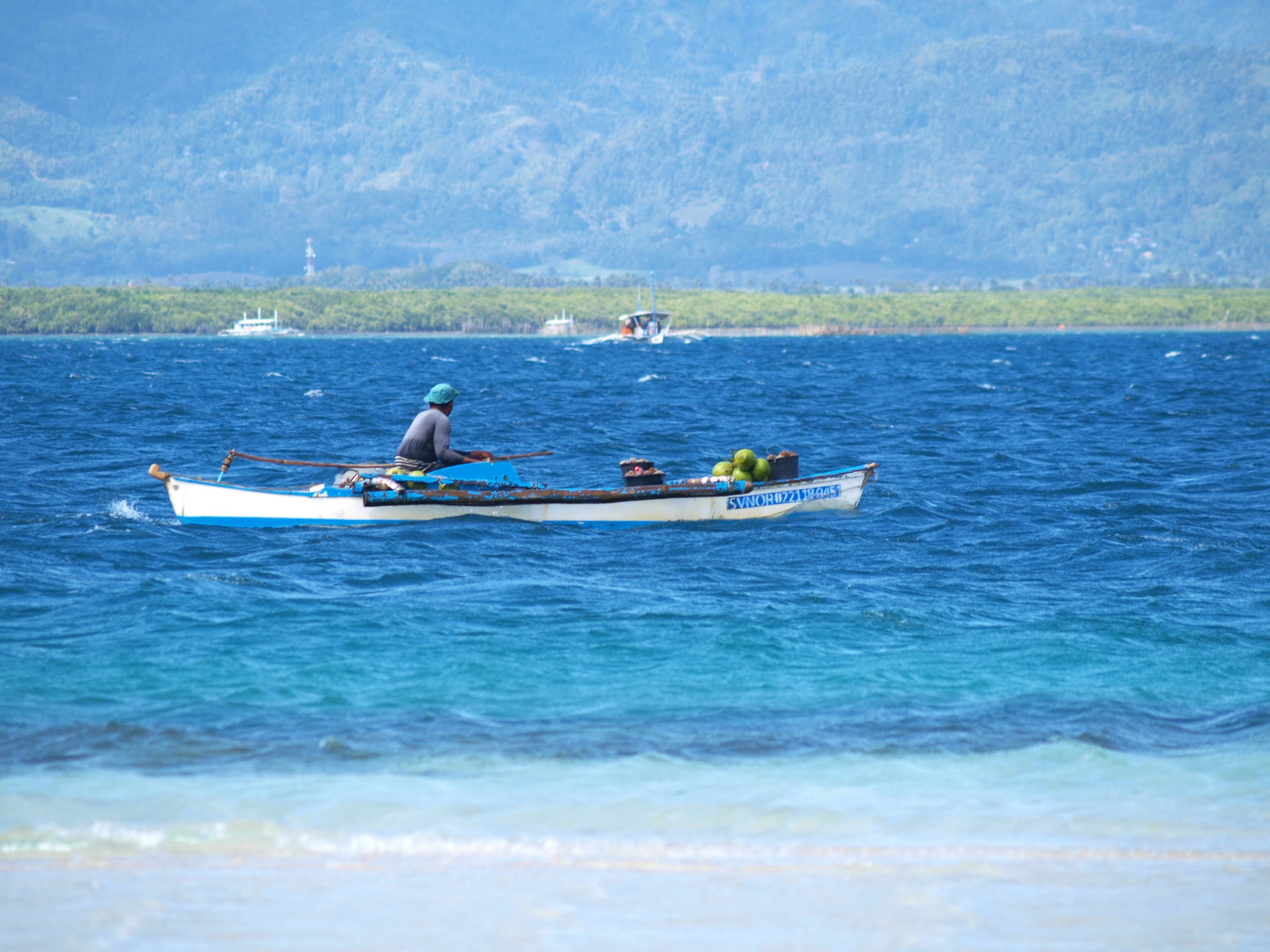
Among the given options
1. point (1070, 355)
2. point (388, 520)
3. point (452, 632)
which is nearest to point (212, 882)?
point (452, 632)

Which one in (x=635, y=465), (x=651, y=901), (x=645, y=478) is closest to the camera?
(x=651, y=901)

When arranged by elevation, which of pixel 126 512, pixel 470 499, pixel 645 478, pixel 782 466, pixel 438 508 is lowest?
pixel 126 512

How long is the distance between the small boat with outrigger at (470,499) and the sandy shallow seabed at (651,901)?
1344 centimetres

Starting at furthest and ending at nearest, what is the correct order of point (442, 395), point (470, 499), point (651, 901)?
point (470, 499) → point (442, 395) → point (651, 901)

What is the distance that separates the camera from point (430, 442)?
22.4m

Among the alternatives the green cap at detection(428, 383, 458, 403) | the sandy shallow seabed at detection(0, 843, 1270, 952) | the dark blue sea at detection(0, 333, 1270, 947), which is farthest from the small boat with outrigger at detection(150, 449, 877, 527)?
the sandy shallow seabed at detection(0, 843, 1270, 952)

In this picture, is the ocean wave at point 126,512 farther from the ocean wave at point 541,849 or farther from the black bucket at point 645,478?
the ocean wave at point 541,849

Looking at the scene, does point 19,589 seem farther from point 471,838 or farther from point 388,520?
point 471,838

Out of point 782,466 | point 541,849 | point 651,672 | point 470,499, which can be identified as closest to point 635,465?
point 782,466

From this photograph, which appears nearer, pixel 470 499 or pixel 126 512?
pixel 470 499

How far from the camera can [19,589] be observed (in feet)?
55.8

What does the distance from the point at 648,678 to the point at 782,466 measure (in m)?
10.6

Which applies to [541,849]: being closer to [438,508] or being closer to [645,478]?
[438,508]

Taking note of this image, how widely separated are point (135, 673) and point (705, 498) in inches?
448
